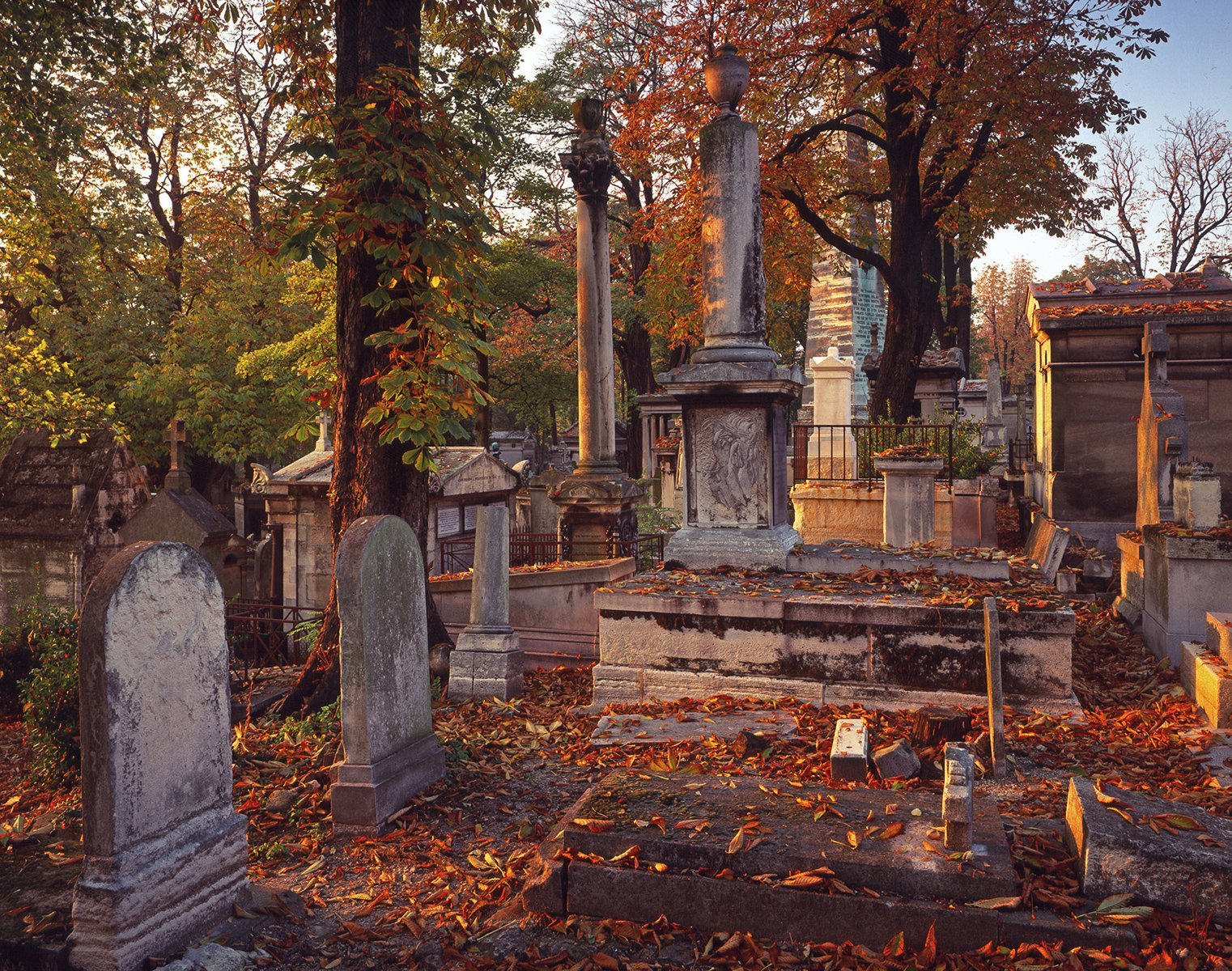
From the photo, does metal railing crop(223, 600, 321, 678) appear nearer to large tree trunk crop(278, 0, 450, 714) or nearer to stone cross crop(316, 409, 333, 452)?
large tree trunk crop(278, 0, 450, 714)

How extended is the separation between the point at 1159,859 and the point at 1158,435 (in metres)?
6.97

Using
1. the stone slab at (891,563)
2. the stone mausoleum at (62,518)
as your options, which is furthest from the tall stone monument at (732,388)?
the stone mausoleum at (62,518)

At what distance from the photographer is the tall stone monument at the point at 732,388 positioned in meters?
7.25

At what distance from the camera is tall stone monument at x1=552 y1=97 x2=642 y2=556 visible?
1257 centimetres

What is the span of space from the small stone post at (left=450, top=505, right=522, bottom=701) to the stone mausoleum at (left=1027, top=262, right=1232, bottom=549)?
881cm

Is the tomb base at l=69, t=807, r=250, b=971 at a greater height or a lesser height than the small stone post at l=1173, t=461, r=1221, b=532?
lesser

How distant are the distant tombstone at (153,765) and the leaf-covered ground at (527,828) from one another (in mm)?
292

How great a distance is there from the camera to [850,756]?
4703 mm

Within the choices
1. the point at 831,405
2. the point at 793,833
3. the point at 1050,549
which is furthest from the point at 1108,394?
the point at 793,833

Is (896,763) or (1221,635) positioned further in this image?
(1221,635)

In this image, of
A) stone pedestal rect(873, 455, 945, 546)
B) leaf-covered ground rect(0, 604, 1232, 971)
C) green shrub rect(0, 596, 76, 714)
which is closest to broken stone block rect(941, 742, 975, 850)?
leaf-covered ground rect(0, 604, 1232, 971)

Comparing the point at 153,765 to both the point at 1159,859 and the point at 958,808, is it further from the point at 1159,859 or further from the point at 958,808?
the point at 1159,859

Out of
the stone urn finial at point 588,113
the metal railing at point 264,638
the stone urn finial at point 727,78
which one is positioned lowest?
the metal railing at point 264,638

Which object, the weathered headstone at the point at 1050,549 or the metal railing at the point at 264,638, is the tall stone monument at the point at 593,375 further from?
the weathered headstone at the point at 1050,549
